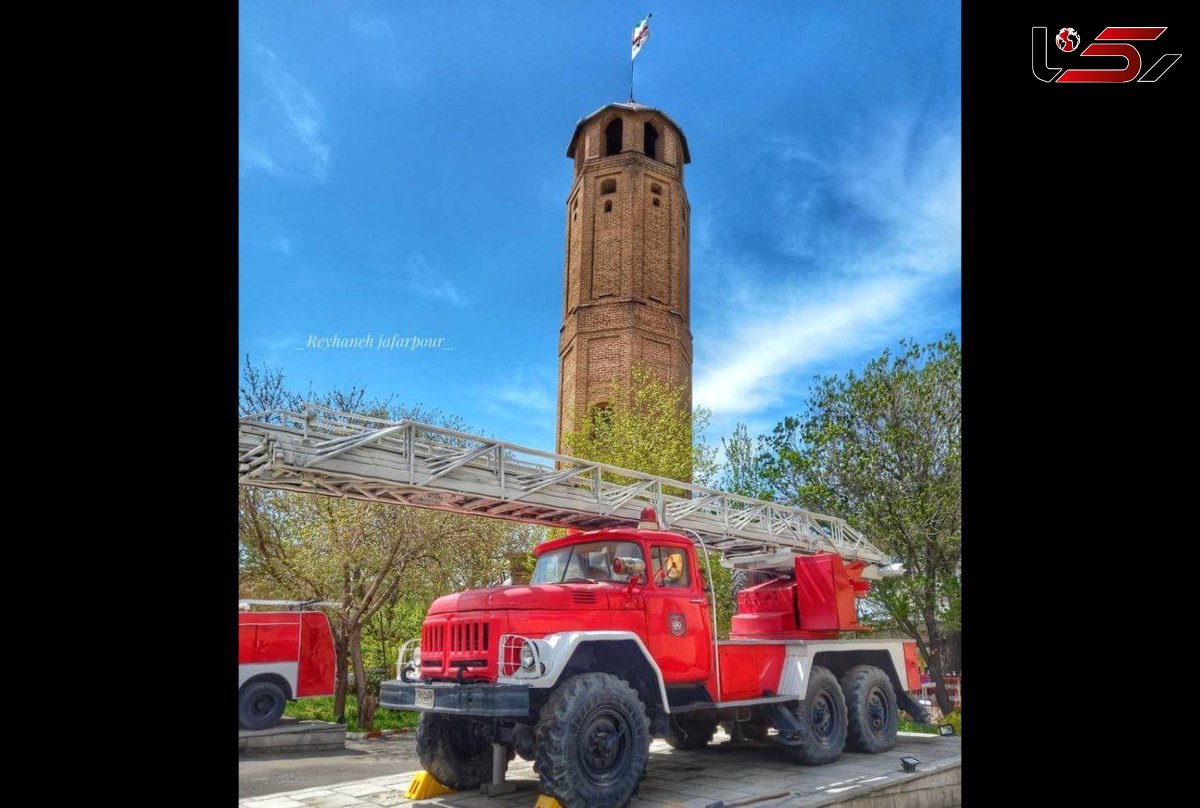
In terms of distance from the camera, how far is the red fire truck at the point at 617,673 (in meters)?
6.65

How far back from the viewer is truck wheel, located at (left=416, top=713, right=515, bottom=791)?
7.68 metres

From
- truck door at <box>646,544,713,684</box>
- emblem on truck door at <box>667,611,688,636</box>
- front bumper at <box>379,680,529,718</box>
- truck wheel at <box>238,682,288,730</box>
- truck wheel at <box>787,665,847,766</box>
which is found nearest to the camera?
front bumper at <box>379,680,529,718</box>

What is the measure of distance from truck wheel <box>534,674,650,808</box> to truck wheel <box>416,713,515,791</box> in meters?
1.27

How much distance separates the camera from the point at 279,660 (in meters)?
14.4

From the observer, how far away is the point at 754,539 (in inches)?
433

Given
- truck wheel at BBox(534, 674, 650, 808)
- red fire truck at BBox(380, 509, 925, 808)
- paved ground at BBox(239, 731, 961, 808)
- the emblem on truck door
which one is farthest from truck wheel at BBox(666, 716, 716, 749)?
truck wheel at BBox(534, 674, 650, 808)

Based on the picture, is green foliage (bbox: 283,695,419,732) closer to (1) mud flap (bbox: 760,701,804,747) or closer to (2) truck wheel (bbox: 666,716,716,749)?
(2) truck wheel (bbox: 666,716,716,749)
